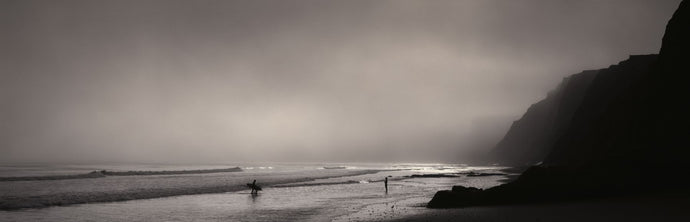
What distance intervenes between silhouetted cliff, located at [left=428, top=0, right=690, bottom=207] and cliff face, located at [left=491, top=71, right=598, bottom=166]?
65.8m

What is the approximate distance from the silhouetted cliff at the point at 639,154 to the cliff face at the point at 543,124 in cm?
6581

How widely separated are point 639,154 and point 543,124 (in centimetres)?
12601

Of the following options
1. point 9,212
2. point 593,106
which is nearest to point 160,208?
point 9,212

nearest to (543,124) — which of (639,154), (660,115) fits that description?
(660,115)

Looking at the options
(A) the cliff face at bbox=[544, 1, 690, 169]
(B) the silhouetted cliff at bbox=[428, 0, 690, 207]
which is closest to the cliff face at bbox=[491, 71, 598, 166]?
(A) the cliff face at bbox=[544, 1, 690, 169]

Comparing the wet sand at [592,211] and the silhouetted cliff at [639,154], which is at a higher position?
the silhouetted cliff at [639,154]

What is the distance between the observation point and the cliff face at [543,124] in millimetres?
109375

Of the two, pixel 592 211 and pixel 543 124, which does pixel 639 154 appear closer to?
pixel 592 211

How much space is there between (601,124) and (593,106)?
25844 mm

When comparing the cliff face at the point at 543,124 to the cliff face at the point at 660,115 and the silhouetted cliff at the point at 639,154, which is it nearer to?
the cliff face at the point at 660,115

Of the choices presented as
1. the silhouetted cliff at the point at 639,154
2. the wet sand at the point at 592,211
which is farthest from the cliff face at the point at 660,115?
the wet sand at the point at 592,211

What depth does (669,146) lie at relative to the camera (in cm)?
3189

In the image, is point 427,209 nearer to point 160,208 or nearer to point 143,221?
point 143,221

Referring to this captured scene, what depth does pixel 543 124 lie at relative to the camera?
14950 cm
